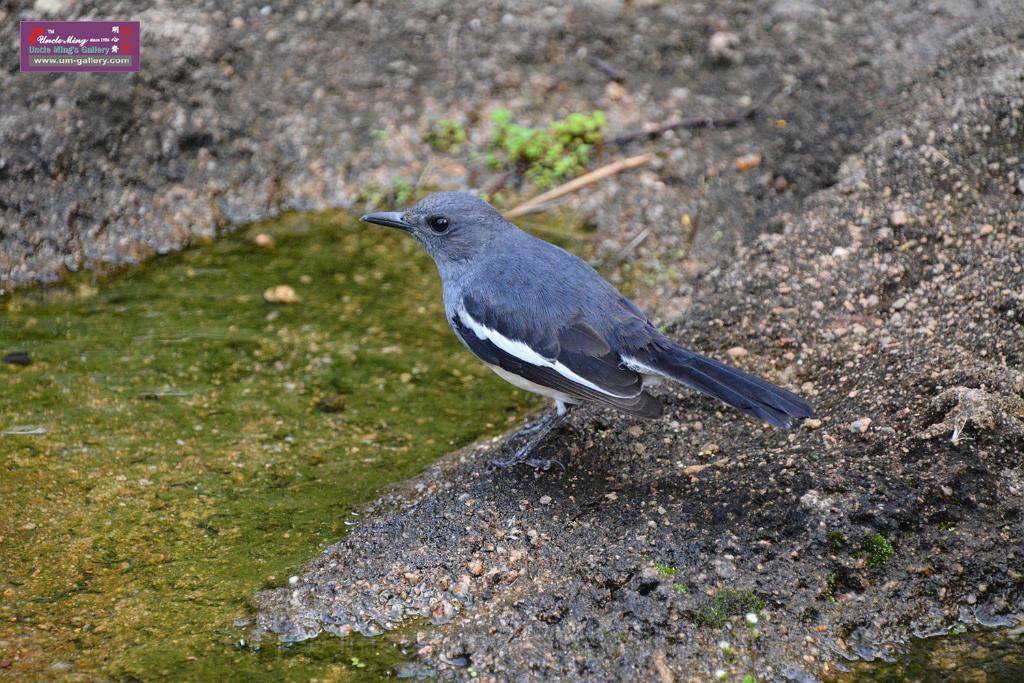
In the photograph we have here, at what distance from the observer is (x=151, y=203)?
238 inches

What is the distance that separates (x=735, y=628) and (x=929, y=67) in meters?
4.23

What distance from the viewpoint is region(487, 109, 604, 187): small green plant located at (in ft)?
21.2

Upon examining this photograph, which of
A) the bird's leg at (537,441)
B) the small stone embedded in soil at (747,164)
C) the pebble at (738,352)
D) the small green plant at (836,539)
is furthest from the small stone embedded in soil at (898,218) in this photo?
the small green plant at (836,539)

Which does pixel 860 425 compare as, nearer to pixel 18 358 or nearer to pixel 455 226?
pixel 455 226

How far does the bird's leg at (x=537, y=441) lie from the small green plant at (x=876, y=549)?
1.25 metres

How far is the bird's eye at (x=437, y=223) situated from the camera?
4578 millimetres

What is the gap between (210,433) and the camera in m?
4.56

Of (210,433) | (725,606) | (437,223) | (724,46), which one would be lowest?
(210,433)

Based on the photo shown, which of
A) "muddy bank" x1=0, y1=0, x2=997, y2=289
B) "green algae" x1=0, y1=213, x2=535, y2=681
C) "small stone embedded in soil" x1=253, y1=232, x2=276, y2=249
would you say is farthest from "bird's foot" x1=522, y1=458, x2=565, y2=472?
"small stone embedded in soil" x1=253, y1=232, x2=276, y2=249

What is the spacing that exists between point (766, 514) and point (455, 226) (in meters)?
1.89

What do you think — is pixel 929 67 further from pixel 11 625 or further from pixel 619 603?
pixel 11 625

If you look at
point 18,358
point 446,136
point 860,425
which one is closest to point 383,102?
point 446,136

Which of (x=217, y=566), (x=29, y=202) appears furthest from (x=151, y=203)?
(x=217, y=566)

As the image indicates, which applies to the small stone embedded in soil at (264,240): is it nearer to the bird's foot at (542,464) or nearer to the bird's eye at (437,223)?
the bird's eye at (437,223)
